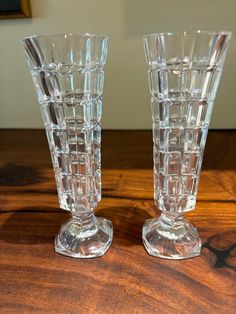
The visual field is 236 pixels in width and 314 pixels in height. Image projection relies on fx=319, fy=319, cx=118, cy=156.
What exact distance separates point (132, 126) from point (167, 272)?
71 centimetres

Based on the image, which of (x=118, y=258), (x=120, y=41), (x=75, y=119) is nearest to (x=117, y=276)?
(x=118, y=258)

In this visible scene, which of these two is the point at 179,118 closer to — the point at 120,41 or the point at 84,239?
the point at 84,239

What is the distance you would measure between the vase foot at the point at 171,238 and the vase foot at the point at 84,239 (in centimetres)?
6

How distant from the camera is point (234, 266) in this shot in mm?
403

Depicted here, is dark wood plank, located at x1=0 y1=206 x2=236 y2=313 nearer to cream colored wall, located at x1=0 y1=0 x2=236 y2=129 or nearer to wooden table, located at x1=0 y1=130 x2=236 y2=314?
wooden table, located at x1=0 y1=130 x2=236 y2=314

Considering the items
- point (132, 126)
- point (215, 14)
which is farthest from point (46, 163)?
point (215, 14)

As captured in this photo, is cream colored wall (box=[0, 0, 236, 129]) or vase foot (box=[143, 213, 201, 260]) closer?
vase foot (box=[143, 213, 201, 260])

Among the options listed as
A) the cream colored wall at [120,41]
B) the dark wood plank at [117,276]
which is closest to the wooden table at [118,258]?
the dark wood plank at [117,276]

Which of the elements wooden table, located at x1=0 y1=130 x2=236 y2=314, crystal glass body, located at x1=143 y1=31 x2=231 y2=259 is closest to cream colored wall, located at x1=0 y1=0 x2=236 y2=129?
wooden table, located at x1=0 y1=130 x2=236 y2=314

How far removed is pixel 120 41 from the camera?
3.10 ft

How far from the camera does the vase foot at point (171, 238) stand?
0.44m

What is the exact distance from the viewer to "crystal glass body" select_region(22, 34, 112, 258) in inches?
15.3

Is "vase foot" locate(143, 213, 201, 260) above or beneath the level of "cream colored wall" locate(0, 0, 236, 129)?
beneath

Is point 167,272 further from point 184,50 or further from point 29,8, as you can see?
point 29,8
